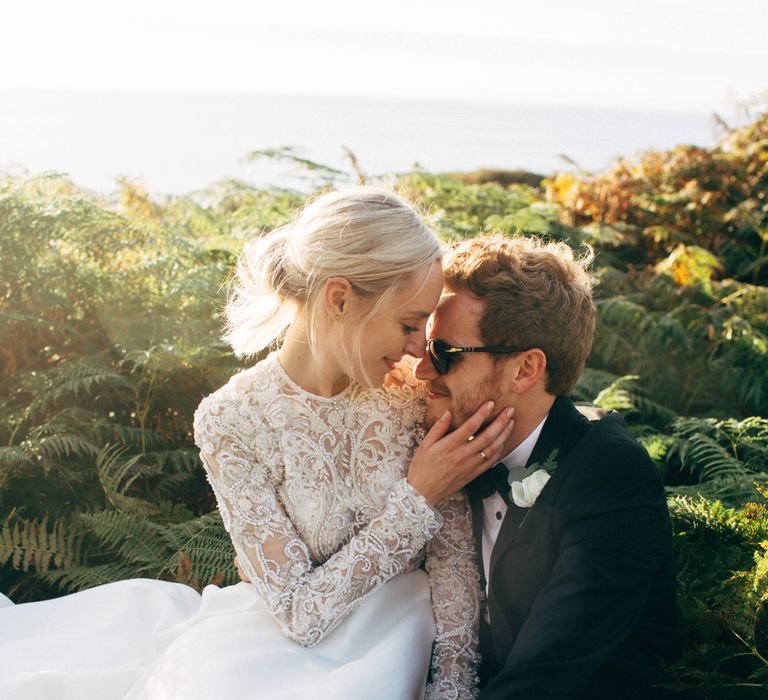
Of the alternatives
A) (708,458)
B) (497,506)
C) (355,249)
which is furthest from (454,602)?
(708,458)

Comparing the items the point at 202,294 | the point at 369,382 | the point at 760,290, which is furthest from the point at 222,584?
the point at 760,290

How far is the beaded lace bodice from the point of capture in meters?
2.79

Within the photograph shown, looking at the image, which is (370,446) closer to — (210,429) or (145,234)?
(210,429)

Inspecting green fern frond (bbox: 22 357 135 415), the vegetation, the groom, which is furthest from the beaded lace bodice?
green fern frond (bbox: 22 357 135 415)

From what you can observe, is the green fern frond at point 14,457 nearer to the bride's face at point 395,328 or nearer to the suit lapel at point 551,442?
the bride's face at point 395,328

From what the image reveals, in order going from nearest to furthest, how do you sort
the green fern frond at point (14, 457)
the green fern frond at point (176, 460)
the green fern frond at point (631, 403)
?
the green fern frond at point (14, 457) < the green fern frond at point (176, 460) < the green fern frond at point (631, 403)

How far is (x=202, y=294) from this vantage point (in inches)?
195

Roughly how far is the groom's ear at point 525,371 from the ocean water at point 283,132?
4.75 metres

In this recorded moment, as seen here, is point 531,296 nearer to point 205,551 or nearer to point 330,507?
point 330,507

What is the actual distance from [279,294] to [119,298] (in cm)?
236

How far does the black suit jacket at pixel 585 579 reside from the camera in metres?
2.44

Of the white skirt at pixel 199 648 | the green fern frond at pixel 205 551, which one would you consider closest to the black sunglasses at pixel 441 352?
the white skirt at pixel 199 648

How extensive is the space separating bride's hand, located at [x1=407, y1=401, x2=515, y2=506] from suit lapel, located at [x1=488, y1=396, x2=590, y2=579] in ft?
0.42

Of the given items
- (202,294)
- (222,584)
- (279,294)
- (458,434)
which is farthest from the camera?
(202,294)
